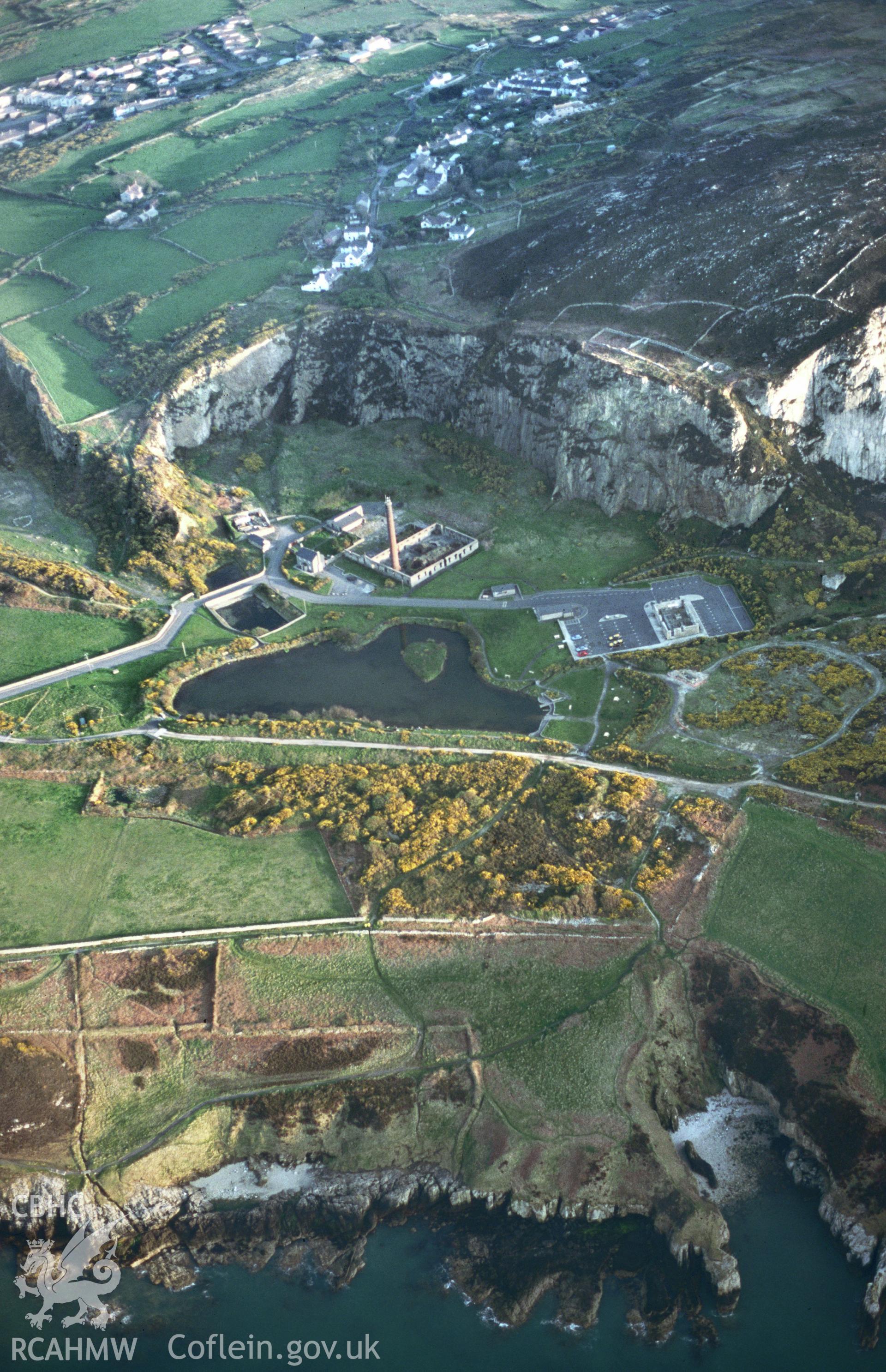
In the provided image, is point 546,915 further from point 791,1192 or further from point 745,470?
point 745,470

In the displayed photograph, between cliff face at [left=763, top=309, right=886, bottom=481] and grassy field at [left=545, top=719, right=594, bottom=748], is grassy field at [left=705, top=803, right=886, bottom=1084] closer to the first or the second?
grassy field at [left=545, top=719, right=594, bottom=748]

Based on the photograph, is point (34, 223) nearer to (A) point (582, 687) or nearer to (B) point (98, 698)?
(B) point (98, 698)

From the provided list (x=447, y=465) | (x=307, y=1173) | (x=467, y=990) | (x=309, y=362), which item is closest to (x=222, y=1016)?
(x=307, y=1173)

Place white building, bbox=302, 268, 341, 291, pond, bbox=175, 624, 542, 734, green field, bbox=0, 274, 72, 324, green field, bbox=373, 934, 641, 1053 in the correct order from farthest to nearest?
green field, bbox=0, 274, 72, 324 < white building, bbox=302, 268, 341, 291 < pond, bbox=175, 624, 542, 734 < green field, bbox=373, 934, 641, 1053

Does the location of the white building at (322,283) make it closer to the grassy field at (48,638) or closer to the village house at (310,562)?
the village house at (310,562)

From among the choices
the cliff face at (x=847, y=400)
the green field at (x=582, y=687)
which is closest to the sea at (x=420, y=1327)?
the green field at (x=582, y=687)

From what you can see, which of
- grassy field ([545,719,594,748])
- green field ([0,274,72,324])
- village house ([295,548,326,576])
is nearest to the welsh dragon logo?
grassy field ([545,719,594,748])
